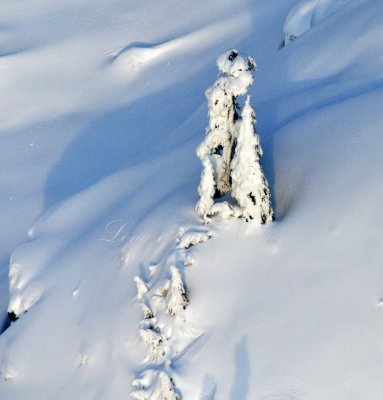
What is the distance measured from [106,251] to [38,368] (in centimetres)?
304

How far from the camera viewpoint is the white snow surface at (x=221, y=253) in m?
13.1

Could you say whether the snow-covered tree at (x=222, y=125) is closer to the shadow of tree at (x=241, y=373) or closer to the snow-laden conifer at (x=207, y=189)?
the snow-laden conifer at (x=207, y=189)

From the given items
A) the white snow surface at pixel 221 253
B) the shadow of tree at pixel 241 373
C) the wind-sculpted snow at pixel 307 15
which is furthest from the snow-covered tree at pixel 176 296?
the wind-sculpted snow at pixel 307 15

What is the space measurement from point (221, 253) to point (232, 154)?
213 centimetres

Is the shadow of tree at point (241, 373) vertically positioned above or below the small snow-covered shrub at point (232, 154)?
below

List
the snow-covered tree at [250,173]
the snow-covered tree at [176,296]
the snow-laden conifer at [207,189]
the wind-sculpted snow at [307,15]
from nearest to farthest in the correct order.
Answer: the snow-covered tree at [176,296]
the snow-covered tree at [250,173]
the snow-laden conifer at [207,189]
the wind-sculpted snow at [307,15]

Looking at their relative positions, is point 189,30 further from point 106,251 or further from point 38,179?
point 106,251

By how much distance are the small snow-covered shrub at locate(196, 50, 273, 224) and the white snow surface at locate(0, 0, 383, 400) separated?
408 mm

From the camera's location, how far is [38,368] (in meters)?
17.0

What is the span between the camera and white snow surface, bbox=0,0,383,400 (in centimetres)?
1314

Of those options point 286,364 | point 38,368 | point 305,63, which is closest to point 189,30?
point 305,63

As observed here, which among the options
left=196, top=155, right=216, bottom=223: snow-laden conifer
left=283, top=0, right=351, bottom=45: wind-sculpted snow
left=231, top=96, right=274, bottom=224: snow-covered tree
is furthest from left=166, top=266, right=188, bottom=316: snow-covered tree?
left=283, top=0, right=351, bottom=45: wind-sculpted snow

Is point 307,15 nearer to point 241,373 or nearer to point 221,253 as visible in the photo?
point 221,253

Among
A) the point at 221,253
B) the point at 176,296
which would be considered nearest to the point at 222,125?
the point at 221,253
